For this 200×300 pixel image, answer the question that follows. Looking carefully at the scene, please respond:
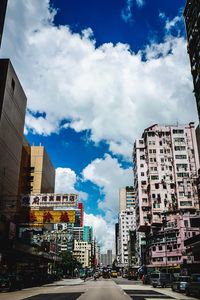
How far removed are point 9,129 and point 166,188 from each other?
48.2m

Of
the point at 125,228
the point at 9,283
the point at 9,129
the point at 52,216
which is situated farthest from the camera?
the point at 125,228

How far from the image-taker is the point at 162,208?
283ft

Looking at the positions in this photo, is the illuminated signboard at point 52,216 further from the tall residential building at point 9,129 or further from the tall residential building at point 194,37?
the tall residential building at point 194,37

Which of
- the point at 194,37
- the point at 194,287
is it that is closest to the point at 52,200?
the point at 194,287

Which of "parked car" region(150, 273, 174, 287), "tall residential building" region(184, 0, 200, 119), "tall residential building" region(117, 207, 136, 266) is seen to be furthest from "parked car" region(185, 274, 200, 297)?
"tall residential building" region(117, 207, 136, 266)

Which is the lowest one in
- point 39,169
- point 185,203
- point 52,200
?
point 52,200

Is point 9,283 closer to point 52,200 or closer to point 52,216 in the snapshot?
point 52,216

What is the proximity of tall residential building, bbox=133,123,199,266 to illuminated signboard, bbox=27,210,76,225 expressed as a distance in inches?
1813

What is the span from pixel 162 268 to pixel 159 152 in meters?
32.3

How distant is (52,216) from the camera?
38406 mm

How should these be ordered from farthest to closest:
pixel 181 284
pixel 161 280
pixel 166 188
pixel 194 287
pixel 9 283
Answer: pixel 166 188
pixel 161 280
pixel 9 283
pixel 181 284
pixel 194 287

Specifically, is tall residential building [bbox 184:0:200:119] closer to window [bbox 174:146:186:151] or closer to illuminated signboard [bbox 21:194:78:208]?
illuminated signboard [bbox 21:194:78:208]

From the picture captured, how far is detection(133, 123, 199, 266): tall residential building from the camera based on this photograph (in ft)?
265

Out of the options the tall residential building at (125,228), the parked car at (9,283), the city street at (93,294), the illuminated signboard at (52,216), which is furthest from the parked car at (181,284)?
the tall residential building at (125,228)
